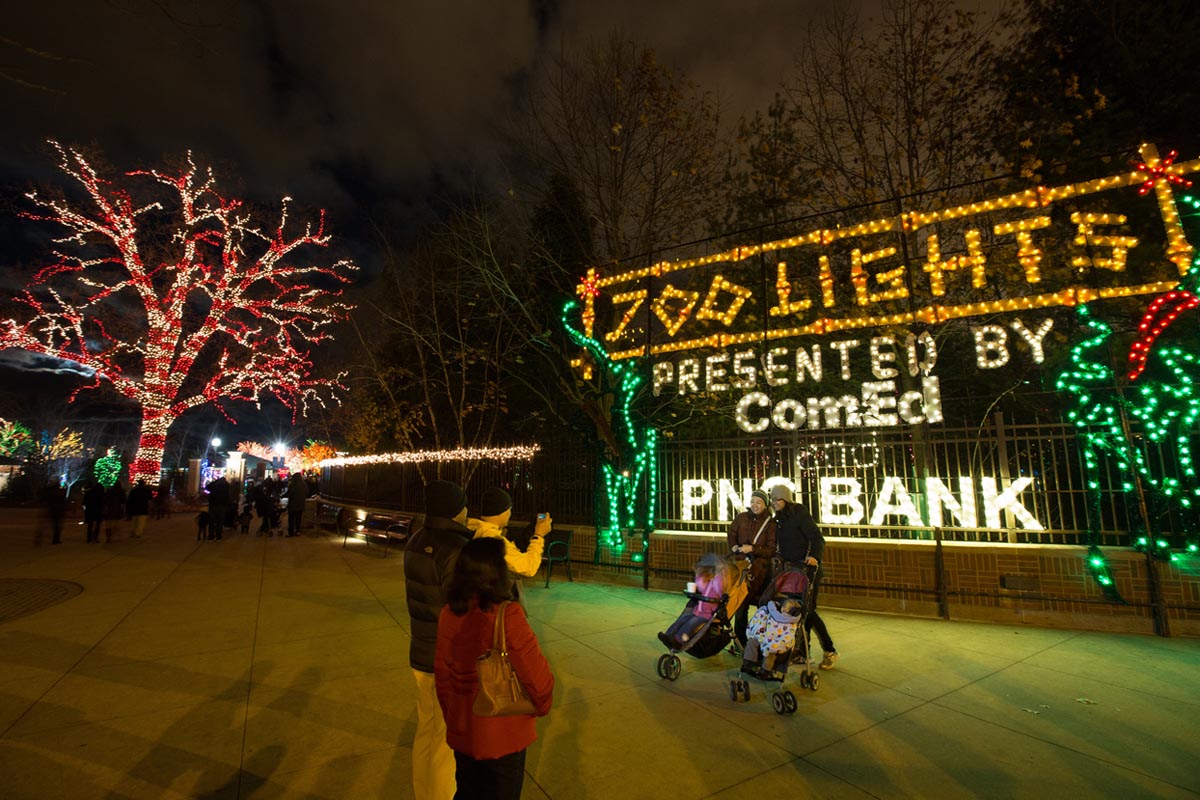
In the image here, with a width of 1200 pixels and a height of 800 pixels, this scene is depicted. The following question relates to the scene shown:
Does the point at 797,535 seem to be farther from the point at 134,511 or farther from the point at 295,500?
the point at 134,511

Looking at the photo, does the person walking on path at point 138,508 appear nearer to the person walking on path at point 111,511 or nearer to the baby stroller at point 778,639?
the person walking on path at point 111,511

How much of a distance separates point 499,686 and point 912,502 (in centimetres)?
729

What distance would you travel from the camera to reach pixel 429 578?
2844 millimetres

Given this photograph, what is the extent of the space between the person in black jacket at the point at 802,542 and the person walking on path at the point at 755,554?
111 mm

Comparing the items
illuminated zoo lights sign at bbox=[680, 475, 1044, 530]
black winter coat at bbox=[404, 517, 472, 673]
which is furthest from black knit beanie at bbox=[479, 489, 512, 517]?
illuminated zoo lights sign at bbox=[680, 475, 1044, 530]

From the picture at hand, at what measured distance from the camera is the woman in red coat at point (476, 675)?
6.93ft

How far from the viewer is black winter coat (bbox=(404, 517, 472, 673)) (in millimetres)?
2840

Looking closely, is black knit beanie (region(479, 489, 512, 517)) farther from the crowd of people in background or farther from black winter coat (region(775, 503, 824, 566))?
the crowd of people in background

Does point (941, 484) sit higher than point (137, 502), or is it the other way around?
point (941, 484)

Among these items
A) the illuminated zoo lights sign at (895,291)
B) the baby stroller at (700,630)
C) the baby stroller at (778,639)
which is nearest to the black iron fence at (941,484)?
the illuminated zoo lights sign at (895,291)

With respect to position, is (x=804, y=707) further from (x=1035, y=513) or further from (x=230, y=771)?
(x=1035, y=513)

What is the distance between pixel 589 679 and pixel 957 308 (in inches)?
289

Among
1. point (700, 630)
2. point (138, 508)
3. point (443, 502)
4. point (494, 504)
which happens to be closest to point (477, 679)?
point (443, 502)

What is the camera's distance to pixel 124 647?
17.6 feet
